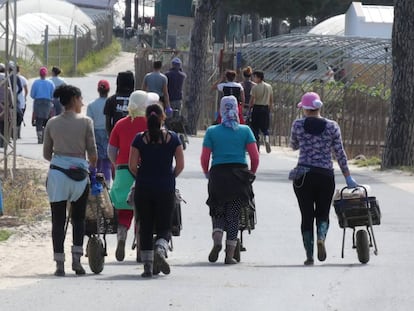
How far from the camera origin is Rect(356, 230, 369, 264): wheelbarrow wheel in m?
13.6

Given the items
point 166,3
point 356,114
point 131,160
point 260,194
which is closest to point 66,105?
point 131,160

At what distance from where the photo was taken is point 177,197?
43.1 ft

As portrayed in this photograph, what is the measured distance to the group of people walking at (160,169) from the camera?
12.5 meters

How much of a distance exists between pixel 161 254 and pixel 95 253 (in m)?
0.74

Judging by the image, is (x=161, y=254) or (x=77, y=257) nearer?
(x=161, y=254)

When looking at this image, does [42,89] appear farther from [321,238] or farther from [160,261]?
[160,261]

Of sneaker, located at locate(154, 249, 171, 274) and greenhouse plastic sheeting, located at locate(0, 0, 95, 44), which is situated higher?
greenhouse plastic sheeting, located at locate(0, 0, 95, 44)

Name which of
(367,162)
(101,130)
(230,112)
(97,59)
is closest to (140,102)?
(230,112)

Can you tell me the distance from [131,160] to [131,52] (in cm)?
6696

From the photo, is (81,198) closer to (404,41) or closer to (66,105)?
(66,105)

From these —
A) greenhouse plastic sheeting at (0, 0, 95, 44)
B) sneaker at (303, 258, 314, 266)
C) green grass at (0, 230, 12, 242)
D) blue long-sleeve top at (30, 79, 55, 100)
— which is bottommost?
green grass at (0, 230, 12, 242)

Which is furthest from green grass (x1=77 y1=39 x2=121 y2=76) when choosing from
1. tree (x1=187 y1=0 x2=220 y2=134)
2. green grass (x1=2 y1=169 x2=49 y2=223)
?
green grass (x1=2 y1=169 x2=49 y2=223)

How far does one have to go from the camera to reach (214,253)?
547 inches

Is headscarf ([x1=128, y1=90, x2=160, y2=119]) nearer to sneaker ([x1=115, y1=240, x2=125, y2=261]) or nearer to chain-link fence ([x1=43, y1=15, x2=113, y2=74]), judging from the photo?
sneaker ([x1=115, y1=240, x2=125, y2=261])
